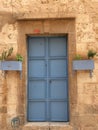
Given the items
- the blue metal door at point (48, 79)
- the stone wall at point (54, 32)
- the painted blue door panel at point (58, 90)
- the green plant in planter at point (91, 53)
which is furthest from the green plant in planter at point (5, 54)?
the green plant in planter at point (91, 53)

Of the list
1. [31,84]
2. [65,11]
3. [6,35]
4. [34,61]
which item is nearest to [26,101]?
[31,84]

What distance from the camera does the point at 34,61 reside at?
7.38m

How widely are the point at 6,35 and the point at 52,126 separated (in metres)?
2.10

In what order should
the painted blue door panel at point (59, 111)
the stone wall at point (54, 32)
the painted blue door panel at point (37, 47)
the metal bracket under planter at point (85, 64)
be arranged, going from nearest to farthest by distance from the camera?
the metal bracket under planter at point (85, 64), the stone wall at point (54, 32), the painted blue door panel at point (59, 111), the painted blue door panel at point (37, 47)

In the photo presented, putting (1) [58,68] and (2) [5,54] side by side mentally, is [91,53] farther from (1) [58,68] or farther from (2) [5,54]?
(2) [5,54]

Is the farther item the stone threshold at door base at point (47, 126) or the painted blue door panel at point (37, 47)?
the painted blue door panel at point (37, 47)

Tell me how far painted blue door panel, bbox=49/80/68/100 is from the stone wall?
0.84 ft

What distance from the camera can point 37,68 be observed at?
736cm

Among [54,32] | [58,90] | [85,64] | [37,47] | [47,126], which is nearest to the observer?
[85,64]

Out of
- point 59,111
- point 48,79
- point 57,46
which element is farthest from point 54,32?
point 59,111

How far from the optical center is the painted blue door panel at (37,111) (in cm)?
728

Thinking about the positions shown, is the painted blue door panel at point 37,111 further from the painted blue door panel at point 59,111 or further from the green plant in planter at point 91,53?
the green plant in planter at point 91,53

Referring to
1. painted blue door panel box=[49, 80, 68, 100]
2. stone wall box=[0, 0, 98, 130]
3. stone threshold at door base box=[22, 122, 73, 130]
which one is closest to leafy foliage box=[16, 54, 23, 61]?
stone wall box=[0, 0, 98, 130]

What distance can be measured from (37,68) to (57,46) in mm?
630
